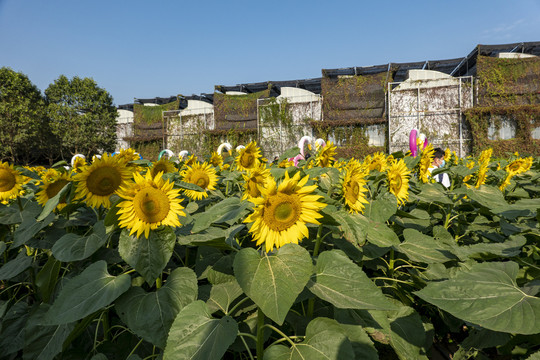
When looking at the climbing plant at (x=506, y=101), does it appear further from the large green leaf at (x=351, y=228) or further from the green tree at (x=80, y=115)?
the green tree at (x=80, y=115)

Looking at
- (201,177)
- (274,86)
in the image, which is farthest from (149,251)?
(274,86)

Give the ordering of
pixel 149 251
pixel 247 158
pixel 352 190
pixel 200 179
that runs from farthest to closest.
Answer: pixel 247 158, pixel 200 179, pixel 352 190, pixel 149 251

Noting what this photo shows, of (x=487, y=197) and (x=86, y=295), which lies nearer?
(x=86, y=295)

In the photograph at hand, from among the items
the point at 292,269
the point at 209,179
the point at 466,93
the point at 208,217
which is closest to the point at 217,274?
the point at 208,217

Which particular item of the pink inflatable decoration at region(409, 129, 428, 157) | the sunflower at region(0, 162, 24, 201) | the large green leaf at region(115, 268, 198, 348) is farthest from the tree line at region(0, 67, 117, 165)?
the large green leaf at region(115, 268, 198, 348)

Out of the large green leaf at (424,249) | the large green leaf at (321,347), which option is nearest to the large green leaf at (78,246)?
the large green leaf at (321,347)

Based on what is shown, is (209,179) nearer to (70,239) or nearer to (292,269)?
(70,239)

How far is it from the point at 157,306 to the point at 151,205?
0.44m

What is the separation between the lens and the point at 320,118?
23922 millimetres

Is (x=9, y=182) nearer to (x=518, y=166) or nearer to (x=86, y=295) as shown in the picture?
(x=86, y=295)

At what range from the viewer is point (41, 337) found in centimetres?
162

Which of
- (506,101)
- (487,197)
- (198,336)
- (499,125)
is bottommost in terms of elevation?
(198,336)

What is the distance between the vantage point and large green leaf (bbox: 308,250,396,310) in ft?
3.49

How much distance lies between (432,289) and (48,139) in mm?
32723
